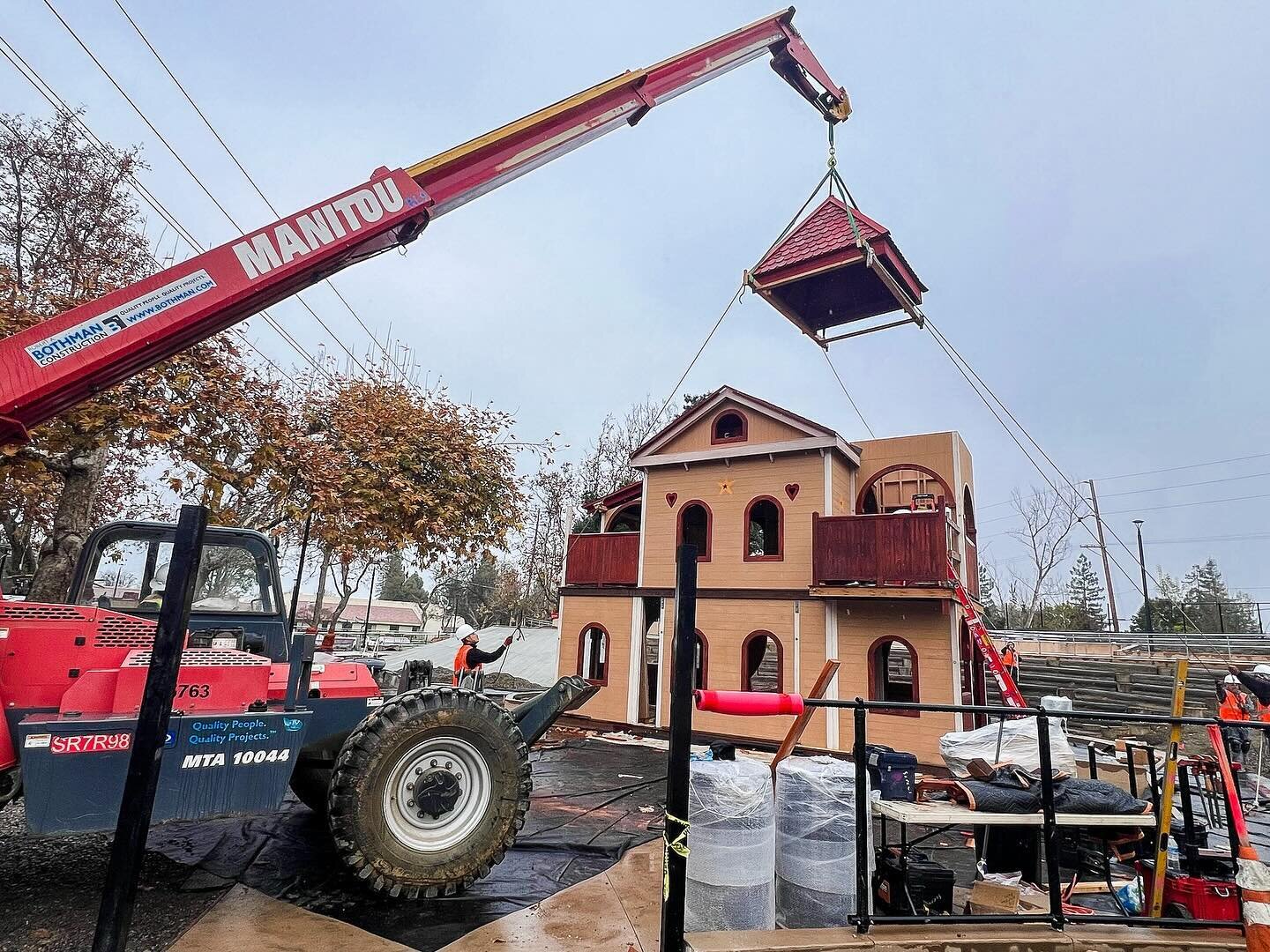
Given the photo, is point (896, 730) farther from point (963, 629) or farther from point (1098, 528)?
point (1098, 528)

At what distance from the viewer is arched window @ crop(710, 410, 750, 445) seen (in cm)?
1552

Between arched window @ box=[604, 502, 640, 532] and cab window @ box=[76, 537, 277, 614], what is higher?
arched window @ box=[604, 502, 640, 532]

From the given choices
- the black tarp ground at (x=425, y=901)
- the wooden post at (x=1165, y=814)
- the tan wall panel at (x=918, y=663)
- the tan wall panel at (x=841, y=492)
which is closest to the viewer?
the wooden post at (x=1165, y=814)

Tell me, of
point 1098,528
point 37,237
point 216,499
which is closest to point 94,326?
point 216,499

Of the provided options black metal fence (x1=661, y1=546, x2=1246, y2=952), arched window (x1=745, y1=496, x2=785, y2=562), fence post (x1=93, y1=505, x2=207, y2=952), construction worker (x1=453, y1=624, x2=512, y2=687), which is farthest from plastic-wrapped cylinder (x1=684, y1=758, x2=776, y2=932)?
arched window (x1=745, y1=496, x2=785, y2=562)

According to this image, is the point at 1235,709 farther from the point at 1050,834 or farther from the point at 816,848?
the point at 816,848

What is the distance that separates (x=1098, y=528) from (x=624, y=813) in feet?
141

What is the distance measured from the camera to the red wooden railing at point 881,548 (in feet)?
40.3

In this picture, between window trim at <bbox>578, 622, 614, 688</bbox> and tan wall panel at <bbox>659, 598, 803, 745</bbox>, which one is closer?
tan wall panel at <bbox>659, 598, 803, 745</bbox>

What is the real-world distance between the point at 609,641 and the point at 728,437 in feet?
18.3

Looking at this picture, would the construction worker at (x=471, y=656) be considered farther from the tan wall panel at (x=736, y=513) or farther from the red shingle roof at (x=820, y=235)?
the red shingle roof at (x=820, y=235)

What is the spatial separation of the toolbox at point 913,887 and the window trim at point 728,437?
11543mm

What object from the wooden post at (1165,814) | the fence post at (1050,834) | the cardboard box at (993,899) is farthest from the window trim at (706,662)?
the fence post at (1050,834)

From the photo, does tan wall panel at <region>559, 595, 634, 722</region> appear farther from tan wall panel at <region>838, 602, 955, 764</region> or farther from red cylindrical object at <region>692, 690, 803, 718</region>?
red cylindrical object at <region>692, 690, 803, 718</region>
